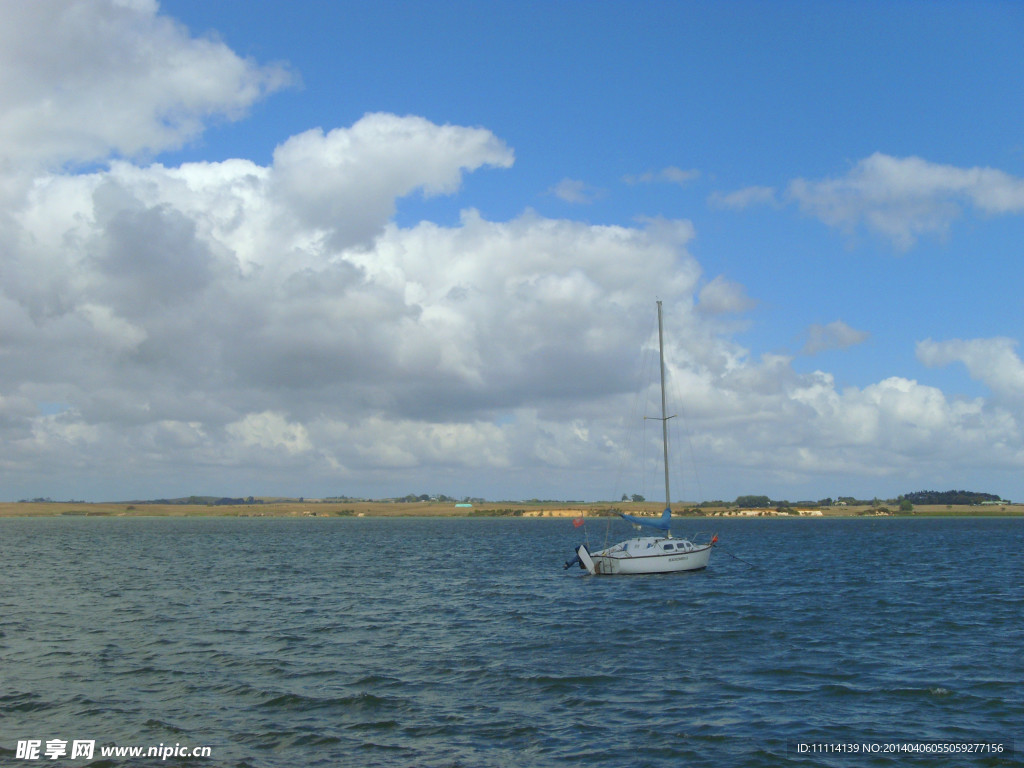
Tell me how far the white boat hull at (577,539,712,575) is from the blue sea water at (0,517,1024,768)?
9.94 ft

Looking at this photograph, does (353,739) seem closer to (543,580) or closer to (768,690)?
(768,690)

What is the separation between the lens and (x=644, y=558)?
6369cm

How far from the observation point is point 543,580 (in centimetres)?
6531

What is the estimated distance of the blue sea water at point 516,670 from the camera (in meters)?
21.4

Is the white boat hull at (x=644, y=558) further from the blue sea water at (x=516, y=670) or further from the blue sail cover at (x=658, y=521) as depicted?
the blue sea water at (x=516, y=670)

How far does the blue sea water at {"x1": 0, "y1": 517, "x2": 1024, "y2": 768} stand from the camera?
841 inches

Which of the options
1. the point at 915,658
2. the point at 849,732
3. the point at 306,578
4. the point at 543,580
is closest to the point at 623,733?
the point at 849,732

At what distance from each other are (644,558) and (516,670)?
116 ft

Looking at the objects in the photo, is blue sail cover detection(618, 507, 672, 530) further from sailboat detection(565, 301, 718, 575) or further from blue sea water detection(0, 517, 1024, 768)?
blue sea water detection(0, 517, 1024, 768)

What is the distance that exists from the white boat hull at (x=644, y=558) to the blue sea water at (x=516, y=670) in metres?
3.03
